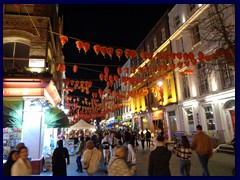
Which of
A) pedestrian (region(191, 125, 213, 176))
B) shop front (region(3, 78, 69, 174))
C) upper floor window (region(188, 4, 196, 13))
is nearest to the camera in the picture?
pedestrian (region(191, 125, 213, 176))

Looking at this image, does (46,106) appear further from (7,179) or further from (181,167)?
(181,167)

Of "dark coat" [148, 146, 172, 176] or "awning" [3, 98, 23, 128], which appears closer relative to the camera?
"dark coat" [148, 146, 172, 176]

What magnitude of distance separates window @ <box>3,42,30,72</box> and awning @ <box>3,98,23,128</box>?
2.12m

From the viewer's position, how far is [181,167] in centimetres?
603

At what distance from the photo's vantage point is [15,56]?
10406mm

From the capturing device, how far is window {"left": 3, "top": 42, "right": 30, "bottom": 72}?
10.3m

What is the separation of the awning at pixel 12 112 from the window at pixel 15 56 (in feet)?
6.94

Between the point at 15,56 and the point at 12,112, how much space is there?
142 inches

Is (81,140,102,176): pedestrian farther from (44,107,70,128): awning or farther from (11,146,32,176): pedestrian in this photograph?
(44,107,70,128): awning

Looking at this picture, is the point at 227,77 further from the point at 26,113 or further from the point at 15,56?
the point at 15,56

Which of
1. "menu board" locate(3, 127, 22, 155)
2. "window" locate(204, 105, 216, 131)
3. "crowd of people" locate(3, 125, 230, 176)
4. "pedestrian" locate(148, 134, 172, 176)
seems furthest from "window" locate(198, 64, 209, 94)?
"menu board" locate(3, 127, 22, 155)

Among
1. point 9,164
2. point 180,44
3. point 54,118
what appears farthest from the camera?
point 180,44

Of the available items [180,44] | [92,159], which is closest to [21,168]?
[92,159]

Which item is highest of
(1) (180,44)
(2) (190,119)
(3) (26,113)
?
(1) (180,44)
